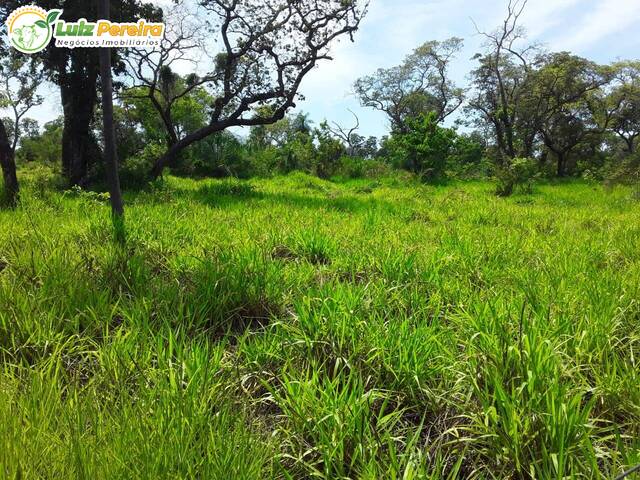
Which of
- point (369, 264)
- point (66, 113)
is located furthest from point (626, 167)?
point (66, 113)

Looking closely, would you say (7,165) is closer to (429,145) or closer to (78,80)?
(78,80)

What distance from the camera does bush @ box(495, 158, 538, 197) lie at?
12406 millimetres

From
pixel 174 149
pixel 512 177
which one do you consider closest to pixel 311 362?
pixel 174 149

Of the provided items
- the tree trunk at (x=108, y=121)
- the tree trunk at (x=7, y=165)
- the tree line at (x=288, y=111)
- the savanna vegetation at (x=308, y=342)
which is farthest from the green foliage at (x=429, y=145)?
the tree trunk at (x=108, y=121)

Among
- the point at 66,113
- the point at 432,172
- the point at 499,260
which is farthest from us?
the point at 432,172

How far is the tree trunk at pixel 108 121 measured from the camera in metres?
3.45

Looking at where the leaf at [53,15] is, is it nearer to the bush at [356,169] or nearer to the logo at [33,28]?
the logo at [33,28]

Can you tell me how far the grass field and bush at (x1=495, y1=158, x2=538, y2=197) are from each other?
9045mm

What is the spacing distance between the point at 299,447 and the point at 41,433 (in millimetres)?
867

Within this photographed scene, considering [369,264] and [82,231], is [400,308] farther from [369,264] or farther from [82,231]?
[82,231]

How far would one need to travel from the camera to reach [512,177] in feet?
40.5

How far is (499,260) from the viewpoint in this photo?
3820 mm

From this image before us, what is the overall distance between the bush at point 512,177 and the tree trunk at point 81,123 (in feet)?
39.4

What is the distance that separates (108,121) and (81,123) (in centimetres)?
839
